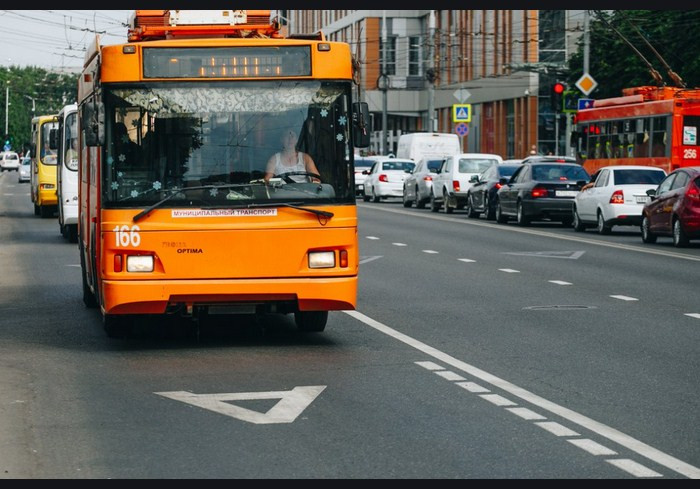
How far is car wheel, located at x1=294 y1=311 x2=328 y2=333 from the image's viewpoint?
13.3 meters

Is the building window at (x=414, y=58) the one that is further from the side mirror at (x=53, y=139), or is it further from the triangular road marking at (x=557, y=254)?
the triangular road marking at (x=557, y=254)

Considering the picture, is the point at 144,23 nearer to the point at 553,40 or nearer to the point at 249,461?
the point at 249,461

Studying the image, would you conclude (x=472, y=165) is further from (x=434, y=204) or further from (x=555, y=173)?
(x=555, y=173)

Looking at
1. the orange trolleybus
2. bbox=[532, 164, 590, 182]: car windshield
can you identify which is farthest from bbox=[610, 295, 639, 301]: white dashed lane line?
bbox=[532, 164, 590, 182]: car windshield

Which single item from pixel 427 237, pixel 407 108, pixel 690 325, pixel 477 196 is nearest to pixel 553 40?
pixel 407 108

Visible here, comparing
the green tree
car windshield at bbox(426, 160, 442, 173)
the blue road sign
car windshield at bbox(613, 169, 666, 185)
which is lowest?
car windshield at bbox(426, 160, 442, 173)

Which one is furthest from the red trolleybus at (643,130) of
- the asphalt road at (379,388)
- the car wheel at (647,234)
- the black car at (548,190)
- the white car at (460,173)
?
the asphalt road at (379,388)

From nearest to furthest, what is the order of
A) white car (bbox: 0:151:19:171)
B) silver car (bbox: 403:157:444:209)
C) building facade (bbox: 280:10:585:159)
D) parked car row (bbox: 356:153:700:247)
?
parked car row (bbox: 356:153:700:247) < silver car (bbox: 403:157:444:209) < building facade (bbox: 280:10:585:159) < white car (bbox: 0:151:19:171)

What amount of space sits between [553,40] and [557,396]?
6501 centimetres

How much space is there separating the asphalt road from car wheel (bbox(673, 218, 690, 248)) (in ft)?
24.4

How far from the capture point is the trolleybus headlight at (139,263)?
12109 mm

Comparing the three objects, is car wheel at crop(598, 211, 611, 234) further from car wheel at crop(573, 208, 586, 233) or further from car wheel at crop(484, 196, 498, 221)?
car wheel at crop(484, 196, 498, 221)

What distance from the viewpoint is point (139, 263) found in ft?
39.8

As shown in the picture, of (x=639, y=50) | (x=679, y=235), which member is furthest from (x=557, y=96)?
(x=679, y=235)
